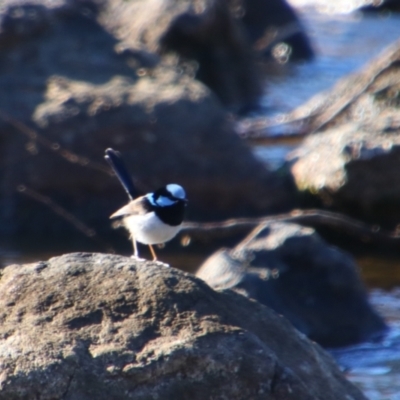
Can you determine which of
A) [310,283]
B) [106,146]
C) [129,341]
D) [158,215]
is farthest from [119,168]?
[106,146]

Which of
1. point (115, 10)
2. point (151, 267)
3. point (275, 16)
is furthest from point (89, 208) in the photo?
point (275, 16)

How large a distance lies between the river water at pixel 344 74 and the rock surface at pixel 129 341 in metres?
2.45

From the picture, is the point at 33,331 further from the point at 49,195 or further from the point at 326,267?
the point at 49,195

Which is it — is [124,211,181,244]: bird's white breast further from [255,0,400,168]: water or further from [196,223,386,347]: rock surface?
[255,0,400,168]: water

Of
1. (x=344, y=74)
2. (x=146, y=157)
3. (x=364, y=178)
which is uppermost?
(x=344, y=74)

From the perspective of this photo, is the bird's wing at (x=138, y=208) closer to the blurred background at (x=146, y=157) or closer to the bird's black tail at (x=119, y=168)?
the bird's black tail at (x=119, y=168)

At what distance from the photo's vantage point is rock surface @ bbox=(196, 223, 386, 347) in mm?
6934

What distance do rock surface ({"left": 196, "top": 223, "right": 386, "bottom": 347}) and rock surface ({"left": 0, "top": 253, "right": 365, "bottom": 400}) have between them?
2.43 metres

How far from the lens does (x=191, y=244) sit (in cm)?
946

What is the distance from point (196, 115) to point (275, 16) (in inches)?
355

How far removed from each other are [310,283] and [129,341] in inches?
132

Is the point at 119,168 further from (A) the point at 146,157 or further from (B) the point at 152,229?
(A) the point at 146,157

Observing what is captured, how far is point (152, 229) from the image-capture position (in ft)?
18.7

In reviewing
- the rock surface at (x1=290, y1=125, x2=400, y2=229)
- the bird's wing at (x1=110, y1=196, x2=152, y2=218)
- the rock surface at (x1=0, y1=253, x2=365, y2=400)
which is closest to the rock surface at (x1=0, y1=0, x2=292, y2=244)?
the rock surface at (x1=290, y1=125, x2=400, y2=229)
